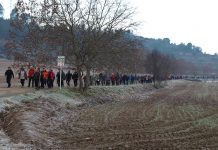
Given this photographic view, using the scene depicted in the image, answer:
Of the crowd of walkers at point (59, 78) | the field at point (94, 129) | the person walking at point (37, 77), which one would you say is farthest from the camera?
the crowd of walkers at point (59, 78)

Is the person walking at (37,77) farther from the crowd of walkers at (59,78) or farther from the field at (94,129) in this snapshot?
the field at (94,129)

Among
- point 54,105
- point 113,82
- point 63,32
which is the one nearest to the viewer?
point 54,105

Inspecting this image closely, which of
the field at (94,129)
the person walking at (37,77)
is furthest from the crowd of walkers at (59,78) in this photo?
the field at (94,129)

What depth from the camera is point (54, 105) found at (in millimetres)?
27969

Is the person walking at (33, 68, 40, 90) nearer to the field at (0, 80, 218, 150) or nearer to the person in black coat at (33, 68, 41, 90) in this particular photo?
the person in black coat at (33, 68, 41, 90)

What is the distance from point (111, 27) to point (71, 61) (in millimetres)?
4357

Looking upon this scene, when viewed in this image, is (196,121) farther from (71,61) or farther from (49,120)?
(71,61)

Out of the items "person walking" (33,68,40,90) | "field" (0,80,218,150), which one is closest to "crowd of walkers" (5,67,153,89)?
"person walking" (33,68,40,90)

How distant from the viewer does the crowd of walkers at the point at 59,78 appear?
1476 inches

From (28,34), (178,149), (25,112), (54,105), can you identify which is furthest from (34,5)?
(178,149)

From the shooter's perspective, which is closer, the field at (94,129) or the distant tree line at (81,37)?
the field at (94,129)

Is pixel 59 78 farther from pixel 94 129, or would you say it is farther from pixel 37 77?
pixel 94 129

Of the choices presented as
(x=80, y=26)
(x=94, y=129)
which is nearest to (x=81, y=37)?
(x=80, y=26)

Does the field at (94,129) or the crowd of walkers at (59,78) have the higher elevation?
the crowd of walkers at (59,78)
